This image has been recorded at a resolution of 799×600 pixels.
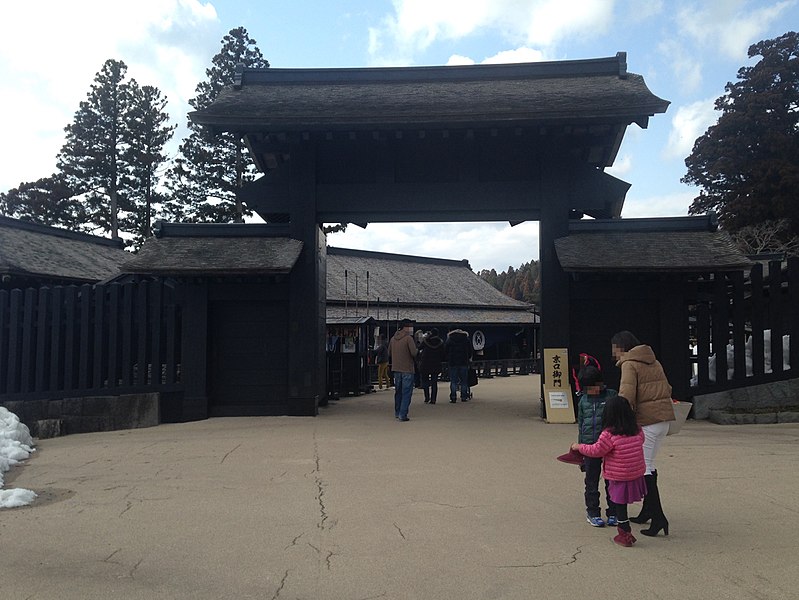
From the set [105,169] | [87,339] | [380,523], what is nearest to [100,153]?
[105,169]

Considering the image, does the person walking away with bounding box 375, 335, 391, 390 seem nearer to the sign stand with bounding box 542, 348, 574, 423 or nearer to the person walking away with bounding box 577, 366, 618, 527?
the sign stand with bounding box 542, 348, 574, 423

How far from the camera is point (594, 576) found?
4.11m

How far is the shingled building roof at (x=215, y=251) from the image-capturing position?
36.9ft

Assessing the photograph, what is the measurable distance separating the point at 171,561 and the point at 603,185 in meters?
10.4

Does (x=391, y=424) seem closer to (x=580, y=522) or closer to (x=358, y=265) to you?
(x=580, y=522)

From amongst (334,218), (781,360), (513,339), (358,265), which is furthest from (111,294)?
(513,339)

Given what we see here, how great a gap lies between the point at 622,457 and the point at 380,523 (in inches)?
79.5

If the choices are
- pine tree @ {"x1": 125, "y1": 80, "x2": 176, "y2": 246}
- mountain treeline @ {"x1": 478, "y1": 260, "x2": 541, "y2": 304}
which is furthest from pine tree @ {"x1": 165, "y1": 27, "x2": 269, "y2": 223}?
mountain treeline @ {"x1": 478, "y1": 260, "x2": 541, "y2": 304}

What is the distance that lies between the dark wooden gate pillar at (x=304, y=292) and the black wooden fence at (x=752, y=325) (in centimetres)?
698

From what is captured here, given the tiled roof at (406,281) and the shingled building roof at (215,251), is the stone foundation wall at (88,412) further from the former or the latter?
the tiled roof at (406,281)

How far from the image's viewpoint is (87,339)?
1178 cm

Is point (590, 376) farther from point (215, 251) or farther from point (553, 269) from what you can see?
point (215, 251)

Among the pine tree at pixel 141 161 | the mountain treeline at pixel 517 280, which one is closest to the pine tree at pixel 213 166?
the pine tree at pixel 141 161

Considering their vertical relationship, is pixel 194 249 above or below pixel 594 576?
above
